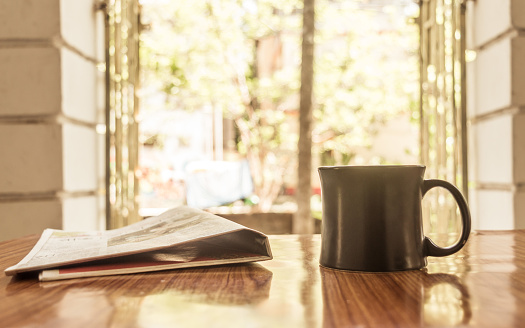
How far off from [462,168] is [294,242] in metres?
1.61

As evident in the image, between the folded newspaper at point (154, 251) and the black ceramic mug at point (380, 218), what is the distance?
104 millimetres

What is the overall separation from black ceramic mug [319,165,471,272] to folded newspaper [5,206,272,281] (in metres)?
0.10

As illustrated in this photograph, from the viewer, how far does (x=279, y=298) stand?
1.48 feet

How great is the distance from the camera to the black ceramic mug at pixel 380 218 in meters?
0.53

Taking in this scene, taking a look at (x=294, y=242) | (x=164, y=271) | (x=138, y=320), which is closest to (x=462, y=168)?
(x=294, y=242)

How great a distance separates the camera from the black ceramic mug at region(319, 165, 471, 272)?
535 millimetres

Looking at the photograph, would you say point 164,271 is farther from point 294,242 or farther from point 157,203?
point 157,203

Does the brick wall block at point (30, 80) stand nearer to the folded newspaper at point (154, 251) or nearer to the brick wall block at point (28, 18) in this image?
the brick wall block at point (28, 18)

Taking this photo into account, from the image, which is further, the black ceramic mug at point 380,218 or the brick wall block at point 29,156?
the brick wall block at point 29,156

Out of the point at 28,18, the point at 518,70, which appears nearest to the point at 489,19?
the point at 518,70

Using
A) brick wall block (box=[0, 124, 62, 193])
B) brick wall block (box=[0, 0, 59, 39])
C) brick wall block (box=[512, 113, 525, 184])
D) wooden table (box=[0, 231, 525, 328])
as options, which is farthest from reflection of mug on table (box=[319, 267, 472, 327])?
brick wall block (box=[0, 0, 59, 39])

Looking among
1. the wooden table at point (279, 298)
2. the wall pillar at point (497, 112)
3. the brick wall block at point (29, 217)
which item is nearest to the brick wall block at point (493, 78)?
Answer: the wall pillar at point (497, 112)

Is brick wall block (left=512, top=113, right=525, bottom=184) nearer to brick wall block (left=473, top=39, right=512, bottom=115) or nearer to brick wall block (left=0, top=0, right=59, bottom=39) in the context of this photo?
brick wall block (left=473, top=39, right=512, bottom=115)

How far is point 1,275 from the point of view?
58 cm
